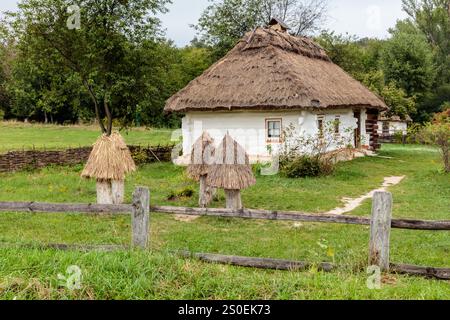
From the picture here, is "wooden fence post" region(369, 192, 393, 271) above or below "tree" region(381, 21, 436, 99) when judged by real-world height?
below

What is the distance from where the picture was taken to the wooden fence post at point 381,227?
532 cm

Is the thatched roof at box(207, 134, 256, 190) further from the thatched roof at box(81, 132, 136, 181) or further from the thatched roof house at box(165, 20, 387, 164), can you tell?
the thatched roof house at box(165, 20, 387, 164)

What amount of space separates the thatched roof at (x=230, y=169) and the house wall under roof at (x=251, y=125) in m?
7.12

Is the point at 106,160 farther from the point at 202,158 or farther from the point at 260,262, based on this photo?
the point at 260,262

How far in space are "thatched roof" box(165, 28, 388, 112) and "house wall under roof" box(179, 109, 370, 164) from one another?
2.41 feet

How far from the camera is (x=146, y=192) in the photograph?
19.7 ft

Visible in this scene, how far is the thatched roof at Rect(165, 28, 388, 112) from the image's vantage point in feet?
54.5

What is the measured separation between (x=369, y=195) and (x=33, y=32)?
12.0 meters

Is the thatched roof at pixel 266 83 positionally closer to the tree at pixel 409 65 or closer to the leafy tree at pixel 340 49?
the leafy tree at pixel 340 49

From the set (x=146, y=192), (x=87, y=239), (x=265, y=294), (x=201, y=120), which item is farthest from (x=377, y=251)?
(x=201, y=120)

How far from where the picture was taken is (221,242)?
Result: 7707 mm

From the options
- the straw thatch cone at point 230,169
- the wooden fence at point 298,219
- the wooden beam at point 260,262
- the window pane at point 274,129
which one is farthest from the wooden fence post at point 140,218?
the window pane at point 274,129

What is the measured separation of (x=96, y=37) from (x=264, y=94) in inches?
240

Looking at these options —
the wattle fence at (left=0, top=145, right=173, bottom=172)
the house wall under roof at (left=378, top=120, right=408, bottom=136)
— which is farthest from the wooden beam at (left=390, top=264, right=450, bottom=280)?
the house wall under roof at (left=378, top=120, right=408, bottom=136)
